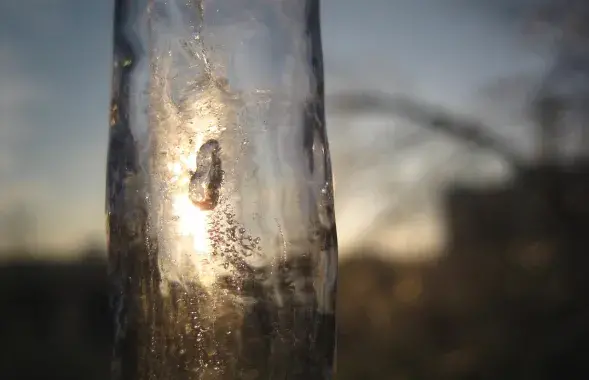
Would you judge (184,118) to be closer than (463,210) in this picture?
Yes

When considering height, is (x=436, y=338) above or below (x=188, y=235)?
below

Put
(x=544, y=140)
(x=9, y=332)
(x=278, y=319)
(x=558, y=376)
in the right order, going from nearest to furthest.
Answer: (x=278, y=319) → (x=544, y=140) → (x=558, y=376) → (x=9, y=332)

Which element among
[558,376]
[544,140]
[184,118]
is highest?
[544,140]

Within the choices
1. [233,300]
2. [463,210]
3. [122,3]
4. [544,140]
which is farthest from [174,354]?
[463,210]

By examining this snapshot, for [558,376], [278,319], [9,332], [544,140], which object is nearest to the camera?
[278,319]

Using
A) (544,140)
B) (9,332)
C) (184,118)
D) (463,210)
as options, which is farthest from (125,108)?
(9,332)

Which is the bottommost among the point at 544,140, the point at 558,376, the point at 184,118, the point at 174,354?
the point at 558,376

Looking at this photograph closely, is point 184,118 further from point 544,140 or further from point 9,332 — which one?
point 9,332

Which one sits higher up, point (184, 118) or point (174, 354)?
point (184, 118)

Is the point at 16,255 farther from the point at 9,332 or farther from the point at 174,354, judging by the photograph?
the point at 174,354
